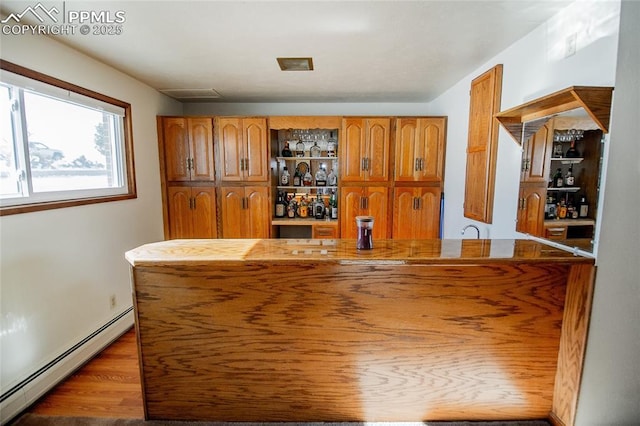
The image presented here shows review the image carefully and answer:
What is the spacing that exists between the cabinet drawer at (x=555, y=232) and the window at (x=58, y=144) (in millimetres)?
3170

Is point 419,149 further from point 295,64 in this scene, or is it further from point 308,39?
point 308,39

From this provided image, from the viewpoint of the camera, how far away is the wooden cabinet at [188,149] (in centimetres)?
347

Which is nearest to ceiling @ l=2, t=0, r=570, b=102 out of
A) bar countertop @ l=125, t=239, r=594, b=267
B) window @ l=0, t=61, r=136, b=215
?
window @ l=0, t=61, r=136, b=215

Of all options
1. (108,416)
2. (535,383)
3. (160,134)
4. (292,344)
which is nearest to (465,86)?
(535,383)

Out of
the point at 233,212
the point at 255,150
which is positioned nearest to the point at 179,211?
the point at 233,212

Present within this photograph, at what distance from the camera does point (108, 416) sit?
1.74 metres

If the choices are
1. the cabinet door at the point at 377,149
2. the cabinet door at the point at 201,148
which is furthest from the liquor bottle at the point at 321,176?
the cabinet door at the point at 201,148

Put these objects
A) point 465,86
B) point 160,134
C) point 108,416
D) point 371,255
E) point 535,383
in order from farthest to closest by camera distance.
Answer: point 160,134 < point 465,86 < point 108,416 < point 535,383 < point 371,255

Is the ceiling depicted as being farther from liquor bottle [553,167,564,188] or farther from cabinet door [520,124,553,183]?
liquor bottle [553,167,564,188]

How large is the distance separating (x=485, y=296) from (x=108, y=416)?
2.27m

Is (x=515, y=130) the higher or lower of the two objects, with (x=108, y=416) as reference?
higher

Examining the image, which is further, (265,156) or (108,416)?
(265,156)

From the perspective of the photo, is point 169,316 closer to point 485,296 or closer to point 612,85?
point 485,296

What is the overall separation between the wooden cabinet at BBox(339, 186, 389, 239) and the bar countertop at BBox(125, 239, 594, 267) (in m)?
1.85
